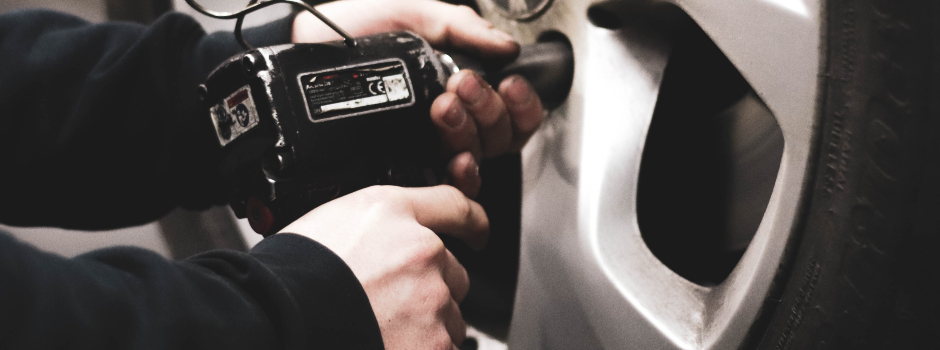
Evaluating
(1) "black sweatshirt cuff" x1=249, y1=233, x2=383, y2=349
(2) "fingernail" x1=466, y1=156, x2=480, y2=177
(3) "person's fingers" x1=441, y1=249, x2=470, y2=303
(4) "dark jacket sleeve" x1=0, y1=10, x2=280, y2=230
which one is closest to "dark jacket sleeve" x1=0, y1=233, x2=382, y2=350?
(1) "black sweatshirt cuff" x1=249, y1=233, x2=383, y2=349

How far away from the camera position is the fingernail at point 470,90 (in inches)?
22.6

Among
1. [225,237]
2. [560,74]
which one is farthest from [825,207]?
[225,237]

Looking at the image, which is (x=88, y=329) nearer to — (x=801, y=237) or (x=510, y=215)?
(x=801, y=237)

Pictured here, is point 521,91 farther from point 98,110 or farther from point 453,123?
point 98,110

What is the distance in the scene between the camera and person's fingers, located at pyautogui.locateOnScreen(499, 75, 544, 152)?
2.04 feet

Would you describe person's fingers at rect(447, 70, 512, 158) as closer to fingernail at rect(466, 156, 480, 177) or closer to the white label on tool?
fingernail at rect(466, 156, 480, 177)

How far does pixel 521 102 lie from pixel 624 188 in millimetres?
127

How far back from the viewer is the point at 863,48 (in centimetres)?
35

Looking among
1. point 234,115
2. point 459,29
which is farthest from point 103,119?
point 459,29

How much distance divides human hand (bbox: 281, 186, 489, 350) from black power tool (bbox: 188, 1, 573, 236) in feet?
0.16

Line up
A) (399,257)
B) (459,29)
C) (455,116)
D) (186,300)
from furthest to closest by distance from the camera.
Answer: (459,29) < (455,116) < (399,257) < (186,300)

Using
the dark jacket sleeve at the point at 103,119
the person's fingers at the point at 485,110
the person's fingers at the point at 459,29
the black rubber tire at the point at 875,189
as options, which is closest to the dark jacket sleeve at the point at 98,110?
the dark jacket sleeve at the point at 103,119

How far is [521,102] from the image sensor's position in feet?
2.04

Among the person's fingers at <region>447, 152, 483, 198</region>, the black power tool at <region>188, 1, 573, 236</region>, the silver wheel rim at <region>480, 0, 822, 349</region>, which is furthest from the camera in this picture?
Answer: the person's fingers at <region>447, 152, 483, 198</region>
